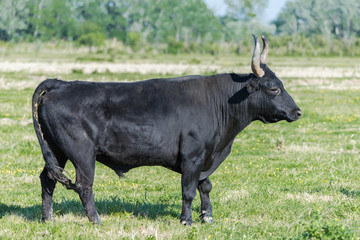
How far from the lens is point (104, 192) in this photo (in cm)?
962

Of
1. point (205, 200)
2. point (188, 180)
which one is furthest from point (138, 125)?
point (205, 200)

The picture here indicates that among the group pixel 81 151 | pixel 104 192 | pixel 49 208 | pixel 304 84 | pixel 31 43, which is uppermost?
pixel 81 151

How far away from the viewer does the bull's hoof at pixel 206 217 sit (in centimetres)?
753

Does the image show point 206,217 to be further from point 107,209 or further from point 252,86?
point 252,86

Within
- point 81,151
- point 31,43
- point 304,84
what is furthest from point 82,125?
point 31,43

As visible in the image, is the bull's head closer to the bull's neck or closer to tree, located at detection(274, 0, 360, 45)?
the bull's neck

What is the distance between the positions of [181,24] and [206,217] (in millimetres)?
121333

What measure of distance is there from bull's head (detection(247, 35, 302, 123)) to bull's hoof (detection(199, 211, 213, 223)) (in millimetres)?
1537

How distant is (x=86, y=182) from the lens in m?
7.13

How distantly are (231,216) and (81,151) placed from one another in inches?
90.4

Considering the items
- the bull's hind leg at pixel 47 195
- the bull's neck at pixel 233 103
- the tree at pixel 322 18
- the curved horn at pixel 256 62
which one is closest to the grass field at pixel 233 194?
the bull's hind leg at pixel 47 195

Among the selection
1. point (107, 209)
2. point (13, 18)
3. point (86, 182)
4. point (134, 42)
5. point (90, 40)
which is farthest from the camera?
point (13, 18)

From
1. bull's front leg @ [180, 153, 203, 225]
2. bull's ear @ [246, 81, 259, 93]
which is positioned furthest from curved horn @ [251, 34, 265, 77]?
bull's front leg @ [180, 153, 203, 225]

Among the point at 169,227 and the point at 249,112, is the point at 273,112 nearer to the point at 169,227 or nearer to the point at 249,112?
the point at 249,112
